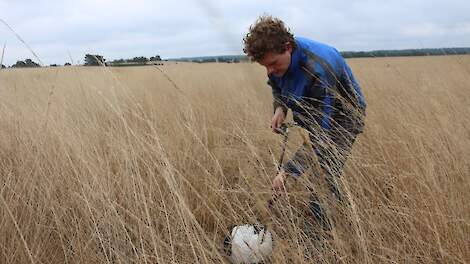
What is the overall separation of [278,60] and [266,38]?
13 cm

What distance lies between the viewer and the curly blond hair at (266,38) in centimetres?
191

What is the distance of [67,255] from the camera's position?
1736mm

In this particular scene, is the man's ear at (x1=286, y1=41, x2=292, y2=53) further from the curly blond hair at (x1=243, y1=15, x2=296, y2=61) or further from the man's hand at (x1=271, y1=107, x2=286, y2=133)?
the man's hand at (x1=271, y1=107, x2=286, y2=133)

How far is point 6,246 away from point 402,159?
1.76 metres

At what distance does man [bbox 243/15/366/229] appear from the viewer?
190 cm

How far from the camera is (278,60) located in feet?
6.53

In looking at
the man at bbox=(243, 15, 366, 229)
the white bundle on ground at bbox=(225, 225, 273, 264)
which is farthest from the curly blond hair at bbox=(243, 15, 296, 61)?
the white bundle on ground at bbox=(225, 225, 273, 264)

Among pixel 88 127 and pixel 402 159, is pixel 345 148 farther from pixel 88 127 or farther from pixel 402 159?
pixel 88 127

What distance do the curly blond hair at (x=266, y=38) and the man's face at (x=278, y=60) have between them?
21 millimetres

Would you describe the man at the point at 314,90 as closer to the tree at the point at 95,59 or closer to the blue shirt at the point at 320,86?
the blue shirt at the point at 320,86

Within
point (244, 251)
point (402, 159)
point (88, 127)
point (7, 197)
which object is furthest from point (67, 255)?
point (402, 159)

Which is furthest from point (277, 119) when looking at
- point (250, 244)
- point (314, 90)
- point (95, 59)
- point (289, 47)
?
point (95, 59)

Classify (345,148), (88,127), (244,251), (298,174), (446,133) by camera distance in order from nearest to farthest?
(244,251)
(298,174)
(345,148)
(446,133)
(88,127)

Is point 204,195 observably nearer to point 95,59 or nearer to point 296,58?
point 296,58
